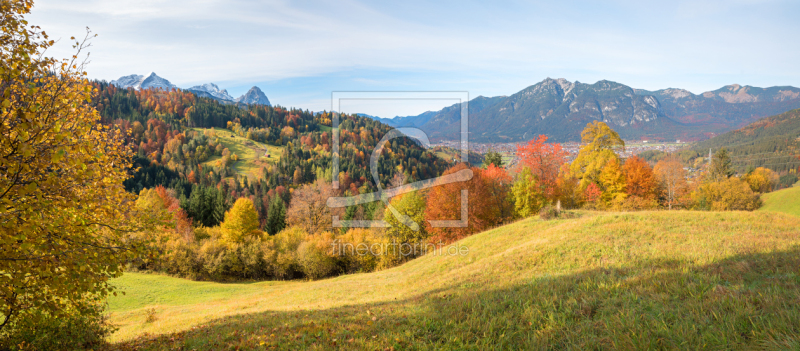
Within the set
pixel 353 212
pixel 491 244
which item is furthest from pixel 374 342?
pixel 353 212

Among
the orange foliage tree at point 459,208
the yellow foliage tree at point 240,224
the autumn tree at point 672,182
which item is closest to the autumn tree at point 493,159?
the orange foliage tree at point 459,208

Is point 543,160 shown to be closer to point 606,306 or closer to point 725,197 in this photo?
point 606,306

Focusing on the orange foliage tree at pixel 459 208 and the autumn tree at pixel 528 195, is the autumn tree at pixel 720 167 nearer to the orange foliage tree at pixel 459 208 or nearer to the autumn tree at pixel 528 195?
the autumn tree at pixel 528 195

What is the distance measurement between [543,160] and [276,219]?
161 feet

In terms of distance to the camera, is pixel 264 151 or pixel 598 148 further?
pixel 264 151

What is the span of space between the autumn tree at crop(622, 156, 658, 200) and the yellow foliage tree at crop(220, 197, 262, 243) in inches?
2028

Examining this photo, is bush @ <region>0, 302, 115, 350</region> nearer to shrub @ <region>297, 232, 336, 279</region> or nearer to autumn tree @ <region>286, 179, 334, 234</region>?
shrub @ <region>297, 232, 336, 279</region>

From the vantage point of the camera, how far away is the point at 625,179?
35906mm

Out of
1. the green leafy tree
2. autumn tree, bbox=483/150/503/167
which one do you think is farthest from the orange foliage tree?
the green leafy tree

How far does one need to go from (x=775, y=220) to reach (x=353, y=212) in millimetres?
54434

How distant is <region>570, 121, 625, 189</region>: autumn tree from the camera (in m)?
36.1

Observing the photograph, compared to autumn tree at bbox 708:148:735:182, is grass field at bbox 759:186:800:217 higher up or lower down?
lower down

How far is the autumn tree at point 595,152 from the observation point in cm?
3609

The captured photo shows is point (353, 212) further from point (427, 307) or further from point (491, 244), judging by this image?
point (427, 307)
